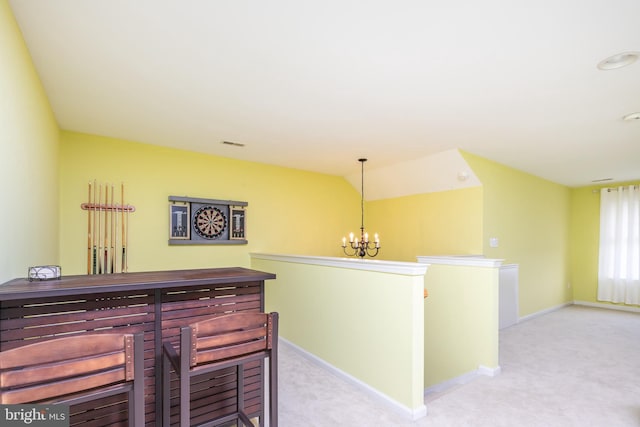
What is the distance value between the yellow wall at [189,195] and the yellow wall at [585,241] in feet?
15.4

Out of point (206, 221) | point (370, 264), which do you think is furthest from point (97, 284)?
point (206, 221)

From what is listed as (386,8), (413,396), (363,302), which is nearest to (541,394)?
(413,396)

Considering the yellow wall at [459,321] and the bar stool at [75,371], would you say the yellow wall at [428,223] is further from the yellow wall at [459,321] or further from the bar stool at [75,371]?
the bar stool at [75,371]

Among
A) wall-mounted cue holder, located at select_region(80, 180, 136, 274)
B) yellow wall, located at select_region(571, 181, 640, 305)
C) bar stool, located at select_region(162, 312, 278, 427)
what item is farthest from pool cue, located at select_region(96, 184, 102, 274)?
yellow wall, located at select_region(571, 181, 640, 305)

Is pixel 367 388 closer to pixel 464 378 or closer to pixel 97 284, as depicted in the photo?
pixel 464 378

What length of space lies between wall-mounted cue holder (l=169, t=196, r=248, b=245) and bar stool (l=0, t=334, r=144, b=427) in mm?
2994

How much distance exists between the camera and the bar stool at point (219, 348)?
142 cm

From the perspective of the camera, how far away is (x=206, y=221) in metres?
→ 4.31

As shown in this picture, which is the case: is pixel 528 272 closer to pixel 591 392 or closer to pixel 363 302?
pixel 591 392

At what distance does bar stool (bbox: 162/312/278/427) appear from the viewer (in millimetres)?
1419

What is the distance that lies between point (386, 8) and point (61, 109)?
293 centimetres

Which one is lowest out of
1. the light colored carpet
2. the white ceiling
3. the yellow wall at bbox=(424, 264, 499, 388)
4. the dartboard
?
the light colored carpet

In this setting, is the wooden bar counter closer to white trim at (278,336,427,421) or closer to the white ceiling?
white trim at (278,336,427,421)

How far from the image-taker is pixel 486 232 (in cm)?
436
